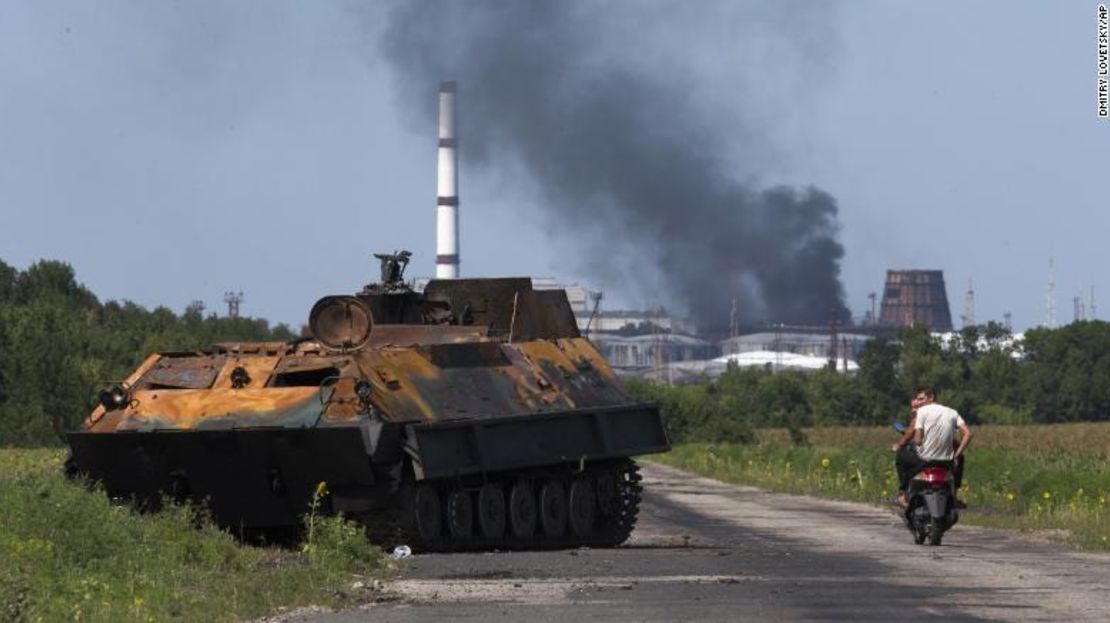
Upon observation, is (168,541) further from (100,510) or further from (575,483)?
(575,483)

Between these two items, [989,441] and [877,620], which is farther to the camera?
[989,441]

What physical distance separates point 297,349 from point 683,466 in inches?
1675

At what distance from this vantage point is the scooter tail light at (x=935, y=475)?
24047 millimetres

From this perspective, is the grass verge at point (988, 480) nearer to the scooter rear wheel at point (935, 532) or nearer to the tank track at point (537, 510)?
the scooter rear wheel at point (935, 532)

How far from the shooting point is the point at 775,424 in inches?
5389

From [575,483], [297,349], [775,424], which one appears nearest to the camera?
[297,349]

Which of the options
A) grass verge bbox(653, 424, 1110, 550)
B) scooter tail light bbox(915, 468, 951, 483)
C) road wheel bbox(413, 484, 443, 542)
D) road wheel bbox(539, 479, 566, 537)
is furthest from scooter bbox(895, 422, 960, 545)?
road wheel bbox(413, 484, 443, 542)

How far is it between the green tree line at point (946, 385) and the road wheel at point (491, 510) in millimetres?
103257

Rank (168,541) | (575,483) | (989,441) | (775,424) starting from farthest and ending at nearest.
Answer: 1. (775,424)
2. (989,441)
3. (575,483)
4. (168,541)

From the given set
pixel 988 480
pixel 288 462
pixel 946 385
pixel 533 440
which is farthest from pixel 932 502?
→ pixel 946 385

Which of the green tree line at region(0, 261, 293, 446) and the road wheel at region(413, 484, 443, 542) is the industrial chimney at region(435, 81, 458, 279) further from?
the road wheel at region(413, 484, 443, 542)

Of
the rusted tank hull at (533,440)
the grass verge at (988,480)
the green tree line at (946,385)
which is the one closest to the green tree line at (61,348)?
the grass verge at (988,480)

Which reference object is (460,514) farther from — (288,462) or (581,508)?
(581,508)

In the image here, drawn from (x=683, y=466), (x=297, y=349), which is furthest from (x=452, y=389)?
(x=683, y=466)
